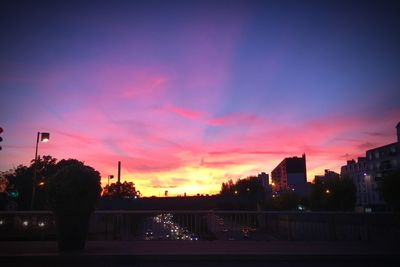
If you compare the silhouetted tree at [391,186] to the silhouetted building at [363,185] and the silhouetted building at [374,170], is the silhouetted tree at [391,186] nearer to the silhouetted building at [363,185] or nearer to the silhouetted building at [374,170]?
the silhouetted building at [374,170]

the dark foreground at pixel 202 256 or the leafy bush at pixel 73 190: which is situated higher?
the leafy bush at pixel 73 190

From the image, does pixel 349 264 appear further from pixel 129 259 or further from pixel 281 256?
pixel 129 259

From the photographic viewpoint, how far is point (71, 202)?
35.1 feet

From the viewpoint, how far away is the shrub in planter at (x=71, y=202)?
10673 mm

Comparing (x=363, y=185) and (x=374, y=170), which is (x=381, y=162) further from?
(x=363, y=185)

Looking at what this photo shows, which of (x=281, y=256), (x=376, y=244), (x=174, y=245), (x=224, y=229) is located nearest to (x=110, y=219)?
(x=174, y=245)

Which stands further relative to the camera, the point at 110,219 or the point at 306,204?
the point at 306,204

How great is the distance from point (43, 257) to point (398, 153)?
9772 centimetres

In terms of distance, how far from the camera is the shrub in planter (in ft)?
35.0

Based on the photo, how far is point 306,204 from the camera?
10631cm

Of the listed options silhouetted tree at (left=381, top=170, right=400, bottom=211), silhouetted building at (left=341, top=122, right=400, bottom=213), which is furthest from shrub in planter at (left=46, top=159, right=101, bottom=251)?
silhouetted building at (left=341, top=122, right=400, bottom=213)

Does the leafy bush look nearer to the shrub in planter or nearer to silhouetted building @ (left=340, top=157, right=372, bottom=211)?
the shrub in planter

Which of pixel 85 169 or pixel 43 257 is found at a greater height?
pixel 85 169

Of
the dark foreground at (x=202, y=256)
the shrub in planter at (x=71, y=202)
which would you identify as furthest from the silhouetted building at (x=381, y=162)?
the shrub in planter at (x=71, y=202)
